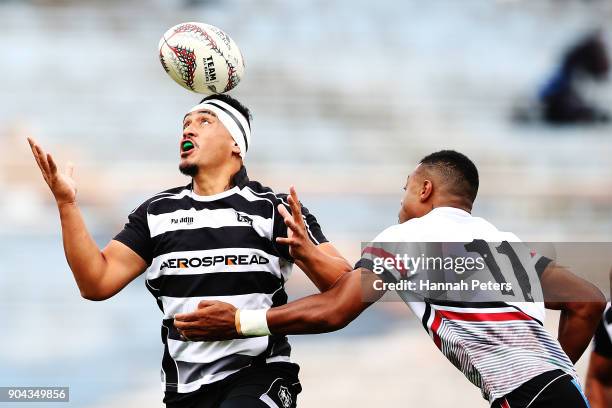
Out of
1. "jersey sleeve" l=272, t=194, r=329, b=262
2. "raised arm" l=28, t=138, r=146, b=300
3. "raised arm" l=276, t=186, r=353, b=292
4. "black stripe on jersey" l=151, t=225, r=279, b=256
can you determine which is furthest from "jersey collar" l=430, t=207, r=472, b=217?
"raised arm" l=28, t=138, r=146, b=300

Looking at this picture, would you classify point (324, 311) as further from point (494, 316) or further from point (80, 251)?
point (80, 251)

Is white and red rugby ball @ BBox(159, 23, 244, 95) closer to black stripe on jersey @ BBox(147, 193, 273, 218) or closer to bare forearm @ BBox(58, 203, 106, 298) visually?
black stripe on jersey @ BBox(147, 193, 273, 218)

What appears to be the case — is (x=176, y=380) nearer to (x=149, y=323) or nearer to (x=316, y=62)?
(x=149, y=323)

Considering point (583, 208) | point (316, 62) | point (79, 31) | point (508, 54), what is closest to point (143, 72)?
point (79, 31)

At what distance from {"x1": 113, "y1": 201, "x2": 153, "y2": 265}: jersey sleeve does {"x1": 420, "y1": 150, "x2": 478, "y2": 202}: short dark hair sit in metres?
1.37

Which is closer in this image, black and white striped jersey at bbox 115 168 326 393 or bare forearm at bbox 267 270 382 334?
bare forearm at bbox 267 270 382 334

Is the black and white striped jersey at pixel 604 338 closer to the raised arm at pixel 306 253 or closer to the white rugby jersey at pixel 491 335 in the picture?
the white rugby jersey at pixel 491 335

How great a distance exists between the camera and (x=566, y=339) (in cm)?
452

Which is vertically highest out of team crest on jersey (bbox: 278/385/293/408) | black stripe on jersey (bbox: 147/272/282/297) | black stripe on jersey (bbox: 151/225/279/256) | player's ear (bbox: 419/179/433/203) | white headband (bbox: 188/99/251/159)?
white headband (bbox: 188/99/251/159)

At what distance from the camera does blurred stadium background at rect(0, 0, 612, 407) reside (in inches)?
437

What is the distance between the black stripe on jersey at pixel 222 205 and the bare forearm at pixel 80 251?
403 millimetres

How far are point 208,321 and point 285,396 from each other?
0.55 meters

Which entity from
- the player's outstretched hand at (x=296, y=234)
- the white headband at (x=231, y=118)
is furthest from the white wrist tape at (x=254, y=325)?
the white headband at (x=231, y=118)

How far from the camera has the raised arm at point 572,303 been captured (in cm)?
432
